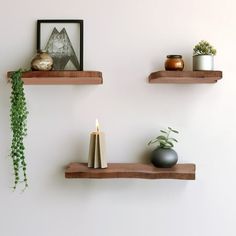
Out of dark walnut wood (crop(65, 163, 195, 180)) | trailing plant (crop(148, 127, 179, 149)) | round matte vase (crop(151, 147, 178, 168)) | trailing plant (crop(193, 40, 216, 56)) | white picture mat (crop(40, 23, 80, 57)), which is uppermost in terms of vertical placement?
white picture mat (crop(40, 23, 80, 57))

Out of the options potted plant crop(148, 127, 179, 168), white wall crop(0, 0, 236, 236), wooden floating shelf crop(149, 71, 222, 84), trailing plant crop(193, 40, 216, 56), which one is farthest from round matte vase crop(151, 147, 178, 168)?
trailing plant crop(193, 40, 216, 56)

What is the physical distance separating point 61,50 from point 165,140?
583 millimetres

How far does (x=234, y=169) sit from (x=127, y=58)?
0.67 m

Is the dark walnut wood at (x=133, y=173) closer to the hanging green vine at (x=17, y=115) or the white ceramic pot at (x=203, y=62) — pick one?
the hanging green vine at (x=17, y=115)

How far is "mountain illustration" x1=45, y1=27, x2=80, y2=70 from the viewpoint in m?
1.63

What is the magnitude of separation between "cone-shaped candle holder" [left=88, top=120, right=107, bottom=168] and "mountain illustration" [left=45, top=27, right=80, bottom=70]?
306 millimetres

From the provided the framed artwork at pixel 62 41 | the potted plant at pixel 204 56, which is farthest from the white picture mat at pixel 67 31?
the potted plant at pixel 204 56

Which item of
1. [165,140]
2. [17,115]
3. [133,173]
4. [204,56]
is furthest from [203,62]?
[17,115]

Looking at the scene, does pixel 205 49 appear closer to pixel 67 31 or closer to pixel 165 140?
pixel 165 140

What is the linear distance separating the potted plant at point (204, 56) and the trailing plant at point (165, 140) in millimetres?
301

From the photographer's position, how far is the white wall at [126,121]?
5.41ft

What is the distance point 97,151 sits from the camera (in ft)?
5.14

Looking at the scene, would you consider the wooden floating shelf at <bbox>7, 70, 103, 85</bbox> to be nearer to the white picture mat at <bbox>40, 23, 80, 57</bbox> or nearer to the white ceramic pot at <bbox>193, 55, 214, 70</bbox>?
the white picture mat at <bbox>40, 23, 80, 57</bbox>

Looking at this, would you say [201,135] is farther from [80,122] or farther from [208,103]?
[80,122]
